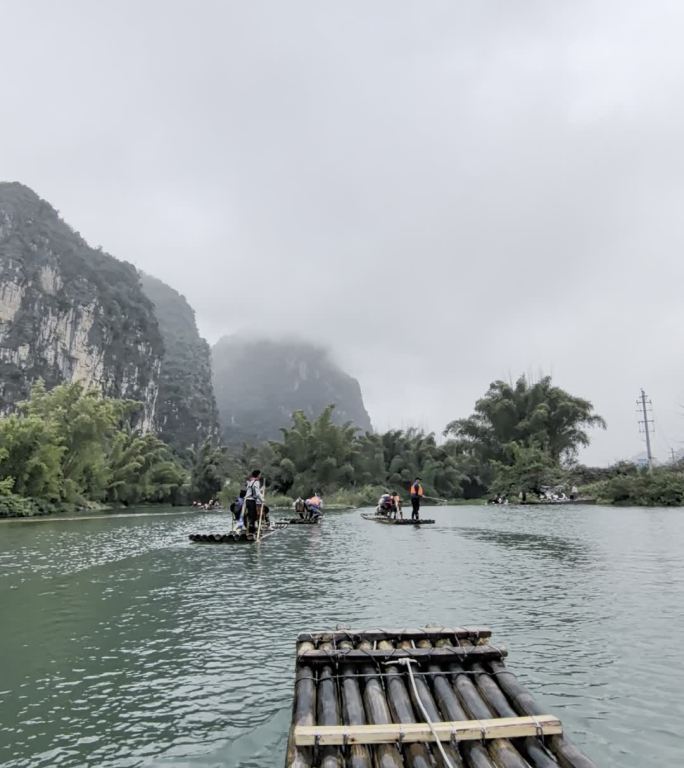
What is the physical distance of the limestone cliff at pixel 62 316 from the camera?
111 m

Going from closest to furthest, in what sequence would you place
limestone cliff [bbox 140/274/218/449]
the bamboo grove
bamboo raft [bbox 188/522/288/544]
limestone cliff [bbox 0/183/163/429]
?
bamboo raft [bbox 188/522/288/544] < the bamboo grove < limestone cliff [bbox 0/183/163/429] < limestone cliff [bbox 140/274/218/449]

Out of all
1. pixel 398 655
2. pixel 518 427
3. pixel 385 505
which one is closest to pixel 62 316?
pixel 518 427

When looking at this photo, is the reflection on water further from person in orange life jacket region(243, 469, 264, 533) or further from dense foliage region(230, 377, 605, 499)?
dense foliage region(230, 377, 605, 499)

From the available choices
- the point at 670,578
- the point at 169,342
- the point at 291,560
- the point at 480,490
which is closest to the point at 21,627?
the point at 291,560

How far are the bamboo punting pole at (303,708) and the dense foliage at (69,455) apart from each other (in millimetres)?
39215

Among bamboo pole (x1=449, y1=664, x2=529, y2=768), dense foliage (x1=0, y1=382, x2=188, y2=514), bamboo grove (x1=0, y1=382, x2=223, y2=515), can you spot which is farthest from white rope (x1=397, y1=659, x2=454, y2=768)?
dense foliage (x1=0, y1=382, x2=188, y2=514)

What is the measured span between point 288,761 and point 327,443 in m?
54.2

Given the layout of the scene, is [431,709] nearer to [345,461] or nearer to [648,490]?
[648,490]

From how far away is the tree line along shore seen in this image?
4216 cm

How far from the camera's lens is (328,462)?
A: 2222 inches

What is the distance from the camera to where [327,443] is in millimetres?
57969

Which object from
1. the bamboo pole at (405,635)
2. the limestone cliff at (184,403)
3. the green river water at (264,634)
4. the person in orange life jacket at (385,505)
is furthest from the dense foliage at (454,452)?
the limestone cliff at (184,403)

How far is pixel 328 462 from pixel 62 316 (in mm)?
88571

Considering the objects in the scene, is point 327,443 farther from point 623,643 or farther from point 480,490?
point 623,643
